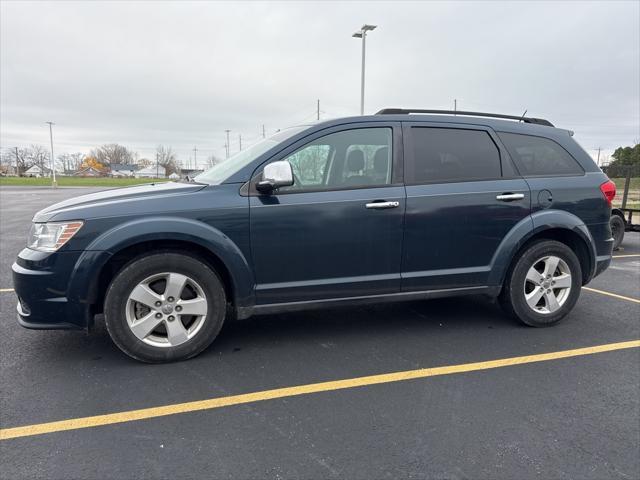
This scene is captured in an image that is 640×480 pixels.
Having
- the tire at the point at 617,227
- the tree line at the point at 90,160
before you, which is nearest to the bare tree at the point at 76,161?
the tree line at the point at 90,160

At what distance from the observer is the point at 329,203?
11.3 feet

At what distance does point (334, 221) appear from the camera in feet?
11.3

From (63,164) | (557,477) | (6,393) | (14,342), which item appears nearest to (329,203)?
(557,477)

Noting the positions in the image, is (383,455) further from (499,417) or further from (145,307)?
(145,307)

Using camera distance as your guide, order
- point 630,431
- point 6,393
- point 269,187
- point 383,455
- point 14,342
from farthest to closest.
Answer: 1. point 14,342
2. point 269,187
3. point 6,393
4. point 630,431
5. point 383,455

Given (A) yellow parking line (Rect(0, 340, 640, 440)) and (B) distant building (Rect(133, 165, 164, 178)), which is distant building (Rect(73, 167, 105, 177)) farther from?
(A) yellow parking line (Rect(0, 340, 640, 440))

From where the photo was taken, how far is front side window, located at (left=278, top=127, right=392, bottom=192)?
3.51 m

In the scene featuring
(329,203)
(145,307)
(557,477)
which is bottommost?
(557,477)

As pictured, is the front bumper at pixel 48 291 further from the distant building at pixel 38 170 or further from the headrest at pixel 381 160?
the distant building at pixel 38 170

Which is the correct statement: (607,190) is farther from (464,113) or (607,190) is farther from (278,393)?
(278,393)

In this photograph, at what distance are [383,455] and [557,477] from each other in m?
0.84

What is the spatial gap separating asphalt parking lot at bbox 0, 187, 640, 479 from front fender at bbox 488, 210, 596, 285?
0.59 metres

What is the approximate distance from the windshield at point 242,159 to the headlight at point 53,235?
41.1 inches

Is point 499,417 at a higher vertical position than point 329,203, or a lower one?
lower
